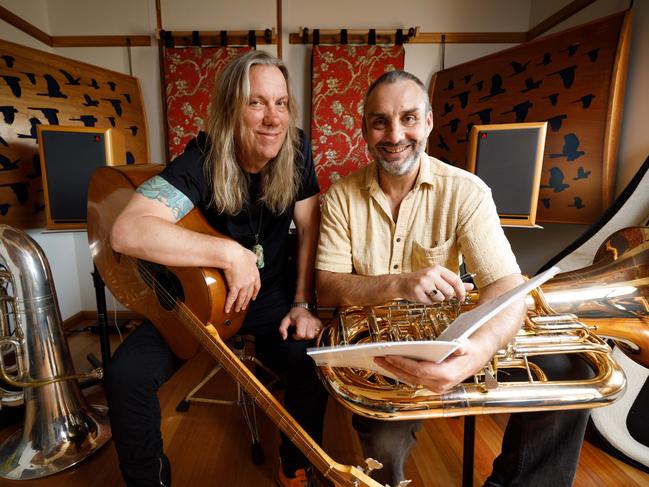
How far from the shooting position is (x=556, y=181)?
1.76 m

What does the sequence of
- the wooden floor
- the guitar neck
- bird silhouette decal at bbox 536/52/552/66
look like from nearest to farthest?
the guitar neck
the wooden floor
bird silhouette decal at bbox 536/52/552/66

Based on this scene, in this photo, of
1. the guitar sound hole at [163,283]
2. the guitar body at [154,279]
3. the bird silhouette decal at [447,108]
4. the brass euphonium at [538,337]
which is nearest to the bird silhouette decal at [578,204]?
the brass euphonium at [538,337]

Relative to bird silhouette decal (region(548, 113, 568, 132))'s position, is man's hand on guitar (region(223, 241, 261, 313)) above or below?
below

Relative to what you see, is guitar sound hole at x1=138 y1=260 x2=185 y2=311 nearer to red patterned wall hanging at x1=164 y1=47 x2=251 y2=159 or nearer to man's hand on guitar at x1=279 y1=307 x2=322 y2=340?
man's hand on guitar at x1=279 y1=307 x2=322 y2=340

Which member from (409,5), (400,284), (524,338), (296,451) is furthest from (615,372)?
(409,5)

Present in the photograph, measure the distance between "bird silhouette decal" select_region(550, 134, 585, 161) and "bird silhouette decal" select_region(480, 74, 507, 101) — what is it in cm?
50

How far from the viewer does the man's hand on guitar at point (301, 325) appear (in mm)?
1039

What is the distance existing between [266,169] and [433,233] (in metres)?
0.63

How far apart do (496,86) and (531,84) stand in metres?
0.21

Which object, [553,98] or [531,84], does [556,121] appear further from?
[531,84]

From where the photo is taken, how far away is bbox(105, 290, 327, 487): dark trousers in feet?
3.12

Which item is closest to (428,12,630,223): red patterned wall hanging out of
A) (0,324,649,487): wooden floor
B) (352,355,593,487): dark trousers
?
(352,355,593,487): dark trousers

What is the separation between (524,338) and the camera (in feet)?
2.74

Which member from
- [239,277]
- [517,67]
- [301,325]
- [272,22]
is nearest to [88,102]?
[272,22]
